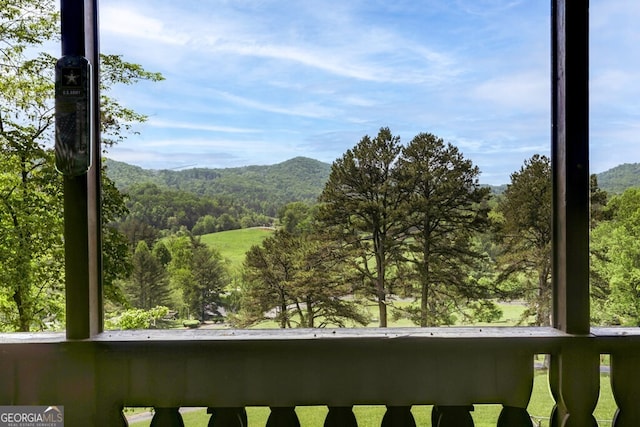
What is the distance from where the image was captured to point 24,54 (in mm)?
2428

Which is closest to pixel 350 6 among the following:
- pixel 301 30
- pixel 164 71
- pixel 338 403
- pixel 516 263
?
pixel 301 30

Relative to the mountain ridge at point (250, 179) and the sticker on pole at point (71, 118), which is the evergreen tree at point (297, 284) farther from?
the sticker on pole at point (71, 118)

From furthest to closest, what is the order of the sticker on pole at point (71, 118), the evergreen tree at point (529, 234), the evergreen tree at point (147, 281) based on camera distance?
the evergreen tree at point (147, 281), the evergreen tree at point (529, 234), the sticker on pole at point (71, 118)

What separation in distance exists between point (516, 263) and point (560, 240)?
1.14 ft

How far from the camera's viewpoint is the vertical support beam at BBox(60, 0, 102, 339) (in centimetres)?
114

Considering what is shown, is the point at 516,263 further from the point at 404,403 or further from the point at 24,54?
the point at 24,54

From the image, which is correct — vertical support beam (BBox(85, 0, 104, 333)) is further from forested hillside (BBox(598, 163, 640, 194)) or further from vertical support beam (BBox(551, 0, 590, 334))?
forested hillside (BBox(598, 163, 640, 194))

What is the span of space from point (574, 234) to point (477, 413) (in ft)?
1.78

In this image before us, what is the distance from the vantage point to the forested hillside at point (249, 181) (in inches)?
59.8

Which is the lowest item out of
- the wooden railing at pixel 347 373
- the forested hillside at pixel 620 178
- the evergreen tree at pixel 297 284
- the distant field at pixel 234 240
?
the wooden railing at pixel 347 373

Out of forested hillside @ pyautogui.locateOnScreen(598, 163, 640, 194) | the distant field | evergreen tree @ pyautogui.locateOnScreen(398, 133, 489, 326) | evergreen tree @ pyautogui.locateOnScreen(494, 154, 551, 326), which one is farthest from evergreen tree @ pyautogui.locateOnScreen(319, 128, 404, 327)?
forested hillside @ pyautogui.locateOnScreen(598, 163, 640, 194)

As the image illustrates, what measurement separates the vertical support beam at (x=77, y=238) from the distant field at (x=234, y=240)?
0.45 m

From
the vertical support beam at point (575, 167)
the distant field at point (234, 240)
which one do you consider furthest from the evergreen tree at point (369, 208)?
the vertical support beam at point (575, 167)

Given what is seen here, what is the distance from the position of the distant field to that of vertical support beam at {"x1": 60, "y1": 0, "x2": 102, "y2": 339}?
17.7 inches
